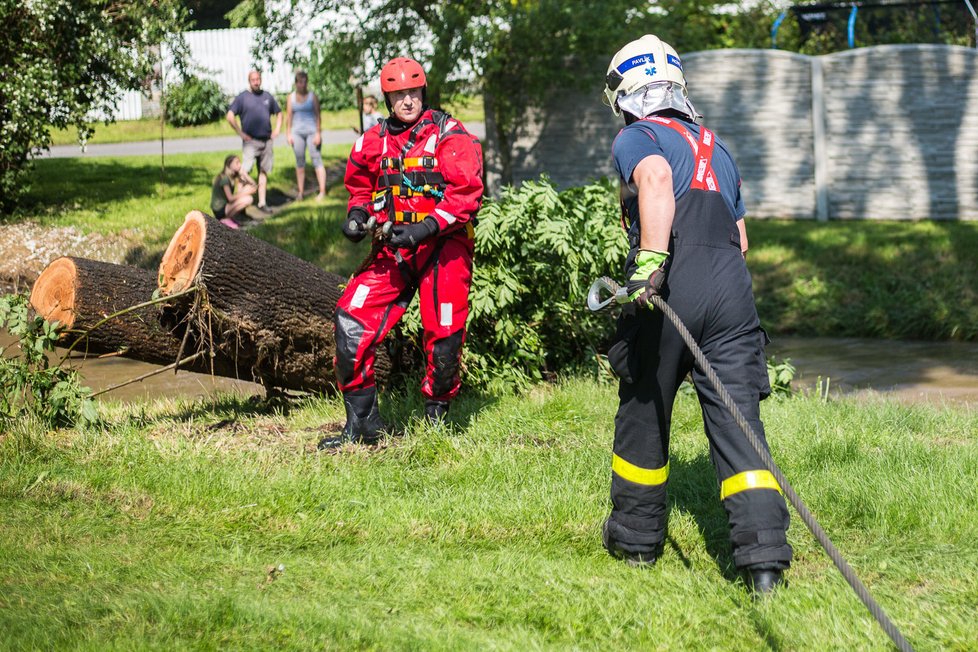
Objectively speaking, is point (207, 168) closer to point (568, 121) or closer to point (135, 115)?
point (568, 121)

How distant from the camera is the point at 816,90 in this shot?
13.4m

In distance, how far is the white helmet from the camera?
173 inches

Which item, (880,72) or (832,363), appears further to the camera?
(880,72)

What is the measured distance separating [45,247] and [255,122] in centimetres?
317

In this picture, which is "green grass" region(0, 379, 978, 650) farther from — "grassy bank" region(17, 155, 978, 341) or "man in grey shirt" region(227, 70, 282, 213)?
"man in grey shirt" region(227, 70, 282, 213)

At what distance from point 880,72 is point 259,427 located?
9640mm

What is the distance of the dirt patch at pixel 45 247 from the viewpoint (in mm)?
13359

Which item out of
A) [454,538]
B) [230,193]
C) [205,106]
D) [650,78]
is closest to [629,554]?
[454,538]

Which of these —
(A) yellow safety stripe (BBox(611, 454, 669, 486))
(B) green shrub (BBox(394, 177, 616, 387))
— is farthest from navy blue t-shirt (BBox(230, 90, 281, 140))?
(A) yellow safety stripe (BBox(611, 454, 669, 486))

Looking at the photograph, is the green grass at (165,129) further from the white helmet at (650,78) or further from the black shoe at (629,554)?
the black shoe at (629,554)

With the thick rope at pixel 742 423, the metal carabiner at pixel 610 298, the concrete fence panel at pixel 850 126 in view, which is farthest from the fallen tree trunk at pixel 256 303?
the concrete fence panel at pixel 850 126

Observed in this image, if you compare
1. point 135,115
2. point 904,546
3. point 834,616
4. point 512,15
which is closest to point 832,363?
point 904,546

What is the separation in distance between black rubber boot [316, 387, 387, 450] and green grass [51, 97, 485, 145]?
1823 centimetres

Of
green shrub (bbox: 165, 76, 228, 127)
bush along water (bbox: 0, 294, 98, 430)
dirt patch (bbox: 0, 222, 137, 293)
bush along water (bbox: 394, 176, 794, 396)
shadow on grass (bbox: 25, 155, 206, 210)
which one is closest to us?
bush along water (bbox: 0, 294, 98, 430)
